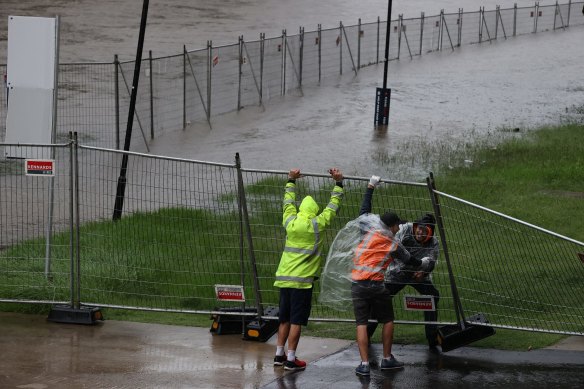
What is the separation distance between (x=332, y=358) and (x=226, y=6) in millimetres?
36816

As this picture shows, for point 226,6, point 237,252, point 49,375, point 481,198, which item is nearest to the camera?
point 49,375

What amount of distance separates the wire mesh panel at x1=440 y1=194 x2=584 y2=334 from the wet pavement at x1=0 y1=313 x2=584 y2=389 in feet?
1.65

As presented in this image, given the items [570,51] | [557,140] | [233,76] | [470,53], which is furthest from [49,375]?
[570,51]

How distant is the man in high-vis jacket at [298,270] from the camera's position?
10297mm

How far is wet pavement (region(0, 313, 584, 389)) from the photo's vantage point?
9.95m

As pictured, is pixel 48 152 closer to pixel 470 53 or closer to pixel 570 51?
pixel 470 53

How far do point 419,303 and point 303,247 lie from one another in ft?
4.94

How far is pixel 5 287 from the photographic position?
477 inches

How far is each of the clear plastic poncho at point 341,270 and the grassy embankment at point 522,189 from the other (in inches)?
33.7

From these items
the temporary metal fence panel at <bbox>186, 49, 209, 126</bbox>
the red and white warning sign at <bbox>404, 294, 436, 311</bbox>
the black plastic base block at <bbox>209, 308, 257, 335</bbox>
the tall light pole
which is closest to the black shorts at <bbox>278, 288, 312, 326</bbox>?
the black plastic base block at <bbox>209, 308, 257, 335</bbox>

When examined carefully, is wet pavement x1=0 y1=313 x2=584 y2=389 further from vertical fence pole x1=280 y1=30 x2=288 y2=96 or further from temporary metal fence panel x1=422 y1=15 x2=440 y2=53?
temporary metal fence panel x1=422 y1=15 x2=440 y2=53

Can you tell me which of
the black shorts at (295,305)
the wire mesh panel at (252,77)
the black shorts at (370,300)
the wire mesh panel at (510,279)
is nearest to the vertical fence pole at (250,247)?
the black shorts at (295,305)

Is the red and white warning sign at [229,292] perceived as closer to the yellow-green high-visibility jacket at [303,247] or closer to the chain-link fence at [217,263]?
the chain-link fence at [217,263]

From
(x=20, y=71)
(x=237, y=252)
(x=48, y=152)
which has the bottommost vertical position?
(x=237, y=252)
